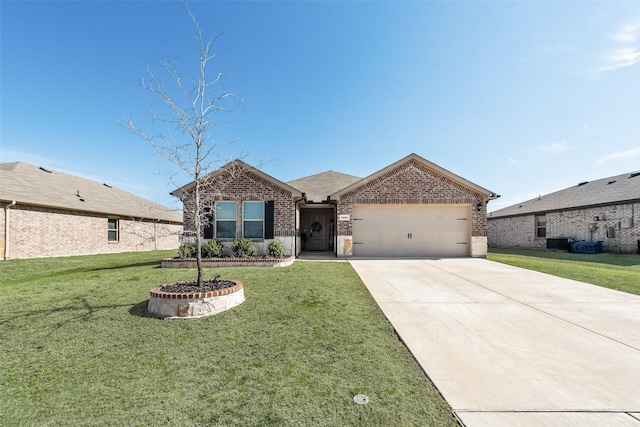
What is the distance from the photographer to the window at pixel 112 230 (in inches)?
631

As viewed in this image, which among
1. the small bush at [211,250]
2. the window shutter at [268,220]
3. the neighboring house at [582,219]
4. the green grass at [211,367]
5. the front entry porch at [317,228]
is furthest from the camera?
the front entry porch at [317,228]

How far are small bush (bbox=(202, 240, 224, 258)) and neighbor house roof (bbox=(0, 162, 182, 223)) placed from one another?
3.04m

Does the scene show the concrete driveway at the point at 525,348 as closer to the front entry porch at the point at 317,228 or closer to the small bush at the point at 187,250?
the small bush at the point at 187,250

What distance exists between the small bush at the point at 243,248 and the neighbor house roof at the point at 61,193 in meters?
4.01

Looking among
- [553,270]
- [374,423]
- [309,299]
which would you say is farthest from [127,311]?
[553,270]

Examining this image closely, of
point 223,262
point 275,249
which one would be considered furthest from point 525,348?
point 223,262

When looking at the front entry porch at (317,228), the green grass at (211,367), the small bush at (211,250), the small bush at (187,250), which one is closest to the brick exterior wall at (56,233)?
the small bush at (187,250)

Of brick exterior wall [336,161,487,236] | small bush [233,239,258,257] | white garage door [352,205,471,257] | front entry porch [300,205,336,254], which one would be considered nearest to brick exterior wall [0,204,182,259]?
small bush [233,239,258,257]

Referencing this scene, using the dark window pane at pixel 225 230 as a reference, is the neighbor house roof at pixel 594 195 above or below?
above

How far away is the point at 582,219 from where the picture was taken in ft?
50.3

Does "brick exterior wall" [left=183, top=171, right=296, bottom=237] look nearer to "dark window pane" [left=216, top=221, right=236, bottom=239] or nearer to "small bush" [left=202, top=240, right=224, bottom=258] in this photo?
"dark window pane" [left=216, top=221, right=236, bottom=239]

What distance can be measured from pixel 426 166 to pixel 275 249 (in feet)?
26.4

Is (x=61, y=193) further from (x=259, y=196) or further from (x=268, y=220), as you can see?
(x=268, y=220)

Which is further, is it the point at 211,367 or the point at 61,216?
the point at 61,216
